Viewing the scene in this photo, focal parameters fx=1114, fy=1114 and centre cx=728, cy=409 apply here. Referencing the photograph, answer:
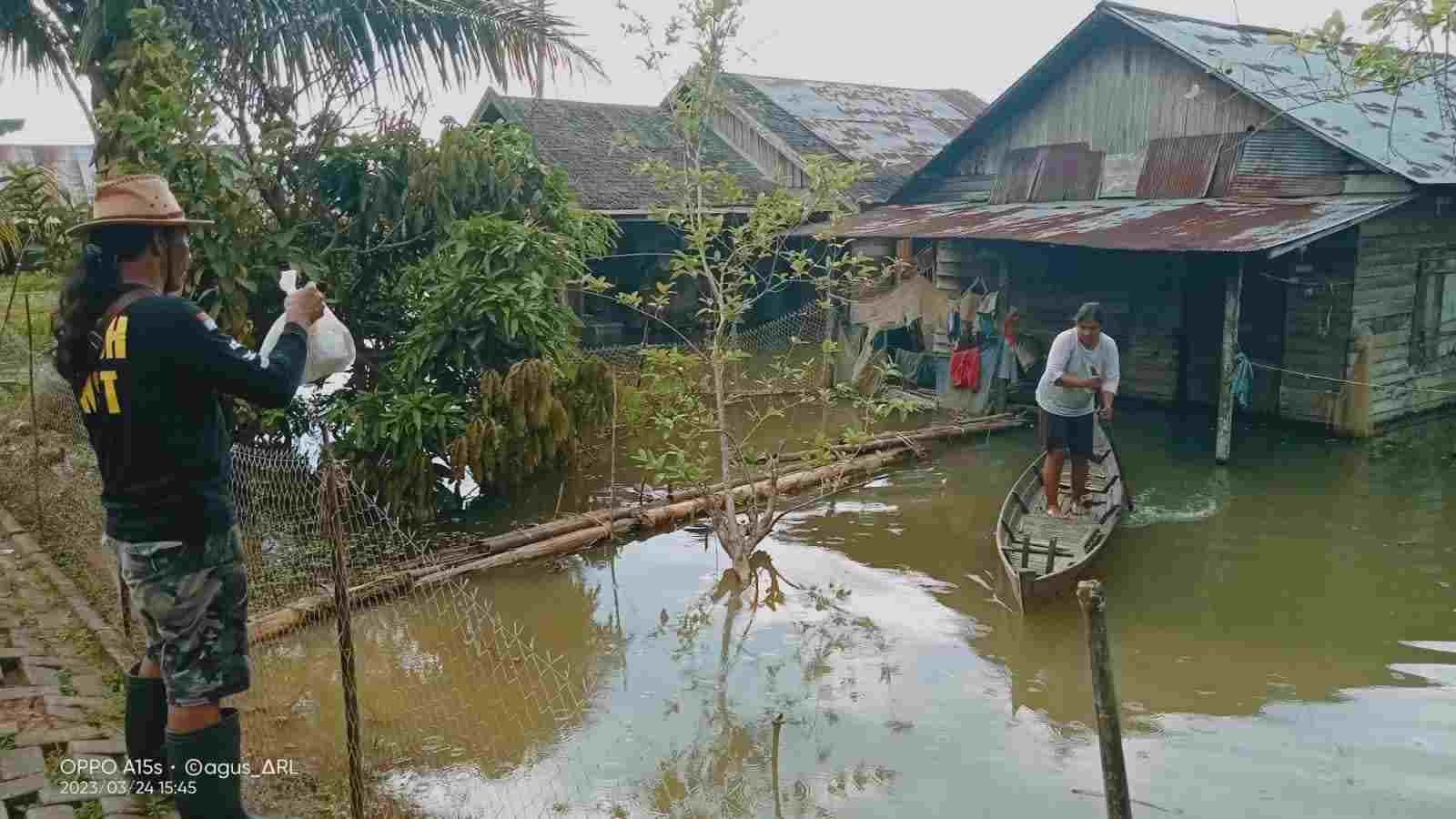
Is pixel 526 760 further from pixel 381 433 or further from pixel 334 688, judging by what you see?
pixel 381 433

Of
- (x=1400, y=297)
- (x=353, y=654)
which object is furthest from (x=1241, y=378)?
(x=353, y=654)

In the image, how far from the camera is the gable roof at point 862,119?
19.8 meters

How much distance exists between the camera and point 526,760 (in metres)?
5.58

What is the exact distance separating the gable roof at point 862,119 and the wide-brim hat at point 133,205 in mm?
16091

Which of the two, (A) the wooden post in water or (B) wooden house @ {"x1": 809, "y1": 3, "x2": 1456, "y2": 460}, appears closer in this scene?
(A) the wooden post in water

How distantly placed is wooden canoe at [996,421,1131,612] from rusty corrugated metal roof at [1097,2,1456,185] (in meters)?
4.55

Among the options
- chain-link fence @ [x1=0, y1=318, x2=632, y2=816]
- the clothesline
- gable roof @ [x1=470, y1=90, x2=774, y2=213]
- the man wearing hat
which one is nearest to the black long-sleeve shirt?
the man wearing hat

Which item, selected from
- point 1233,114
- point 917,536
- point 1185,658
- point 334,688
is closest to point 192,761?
point 334,688

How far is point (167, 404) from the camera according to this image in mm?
3148

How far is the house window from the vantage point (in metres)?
13.4

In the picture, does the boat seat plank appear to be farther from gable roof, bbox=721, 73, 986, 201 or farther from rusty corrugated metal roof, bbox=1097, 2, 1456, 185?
gable roof, bbox=721, 73, 986, 201

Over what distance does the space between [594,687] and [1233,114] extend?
35.7 feet

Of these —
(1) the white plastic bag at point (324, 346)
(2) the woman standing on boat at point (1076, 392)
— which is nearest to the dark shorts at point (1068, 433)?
(2) the woman standing on boat at point (1076, 392)

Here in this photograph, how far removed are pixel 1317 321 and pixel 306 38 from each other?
11.2 metres
